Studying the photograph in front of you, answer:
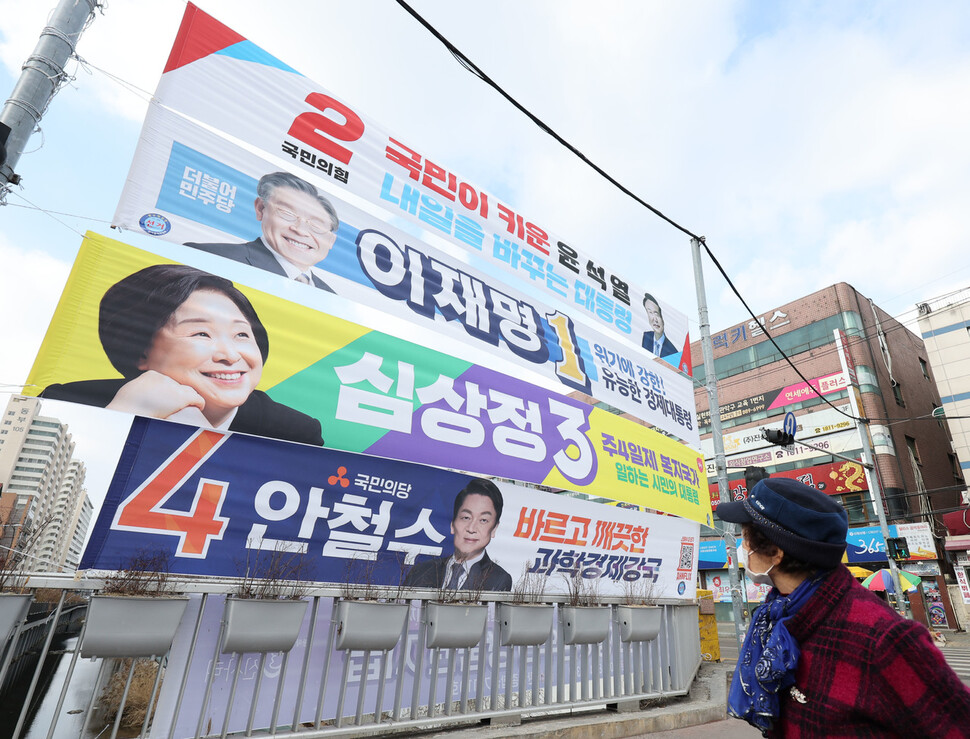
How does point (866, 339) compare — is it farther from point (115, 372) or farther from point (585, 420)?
point (115, 372)

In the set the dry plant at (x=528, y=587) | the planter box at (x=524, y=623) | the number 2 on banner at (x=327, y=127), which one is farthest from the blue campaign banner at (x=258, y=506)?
the number 2 on banner at (x=327, y=127)

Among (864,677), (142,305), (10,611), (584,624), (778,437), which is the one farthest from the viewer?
(778,437)

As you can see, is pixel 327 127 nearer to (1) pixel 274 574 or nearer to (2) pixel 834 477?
(1) pixel 274 574

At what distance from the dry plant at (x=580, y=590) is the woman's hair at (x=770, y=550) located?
4794 millimetres

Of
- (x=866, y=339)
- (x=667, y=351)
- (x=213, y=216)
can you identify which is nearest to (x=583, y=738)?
(x=213, y=216)

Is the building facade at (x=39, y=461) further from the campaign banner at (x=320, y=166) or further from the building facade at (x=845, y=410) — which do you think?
the campaign banner at (x=320, y=166)

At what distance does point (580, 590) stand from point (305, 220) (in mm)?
5616

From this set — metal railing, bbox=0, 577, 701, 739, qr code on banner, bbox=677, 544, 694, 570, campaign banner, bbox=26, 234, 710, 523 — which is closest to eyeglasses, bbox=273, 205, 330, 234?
campaign banner, bbox=26, 234, 710, 523

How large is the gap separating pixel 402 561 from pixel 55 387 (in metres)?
3.29

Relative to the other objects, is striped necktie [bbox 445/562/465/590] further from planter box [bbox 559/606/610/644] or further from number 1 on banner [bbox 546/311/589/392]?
number 1 on banner [bbox 546/311/589/392]

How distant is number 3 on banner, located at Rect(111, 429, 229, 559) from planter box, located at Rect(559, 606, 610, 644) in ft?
12.5

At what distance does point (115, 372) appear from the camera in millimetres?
4082

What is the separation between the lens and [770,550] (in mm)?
1932

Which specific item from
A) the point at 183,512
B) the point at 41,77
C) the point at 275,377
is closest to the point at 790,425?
the point at 275,377
